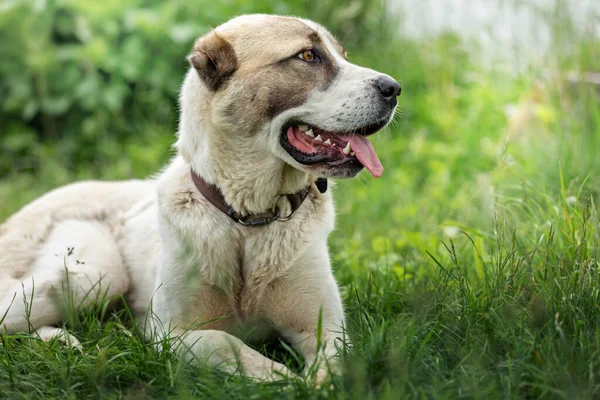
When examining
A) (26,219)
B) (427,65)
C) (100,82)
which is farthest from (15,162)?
(427,65)

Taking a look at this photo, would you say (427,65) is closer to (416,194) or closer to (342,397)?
(416,194)

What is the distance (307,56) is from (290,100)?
229mm

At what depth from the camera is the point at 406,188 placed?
19.3ft

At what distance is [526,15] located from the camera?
5273 mm

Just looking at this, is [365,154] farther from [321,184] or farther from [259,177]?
[259,177]

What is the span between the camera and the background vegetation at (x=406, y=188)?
2.47m

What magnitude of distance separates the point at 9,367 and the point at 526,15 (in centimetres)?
428

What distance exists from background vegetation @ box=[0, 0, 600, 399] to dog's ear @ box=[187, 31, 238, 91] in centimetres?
85

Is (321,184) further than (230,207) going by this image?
Yes

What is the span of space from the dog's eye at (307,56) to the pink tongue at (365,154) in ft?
1.27

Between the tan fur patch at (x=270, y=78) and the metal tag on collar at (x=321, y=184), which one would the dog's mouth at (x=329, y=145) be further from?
the metal tag on collar at (x=321, y=184)

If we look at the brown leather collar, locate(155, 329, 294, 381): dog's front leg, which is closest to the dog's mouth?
the brown leather collar

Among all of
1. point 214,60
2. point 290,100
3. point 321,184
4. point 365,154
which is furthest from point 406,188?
point 214,60

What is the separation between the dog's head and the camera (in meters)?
3.04
